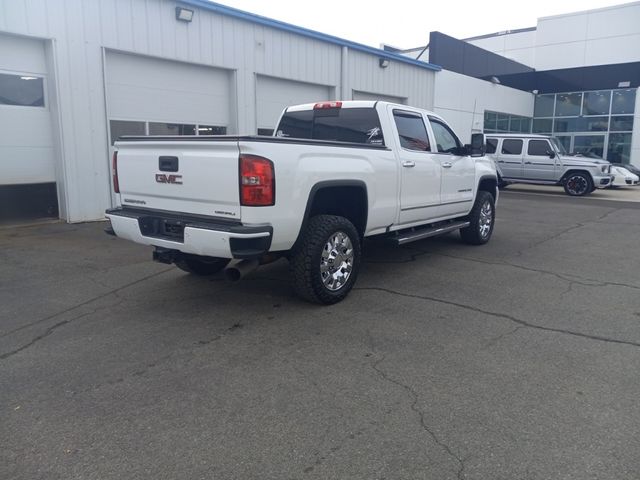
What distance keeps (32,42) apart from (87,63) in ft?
3.13

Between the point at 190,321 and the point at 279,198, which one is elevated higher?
the point at 279,198

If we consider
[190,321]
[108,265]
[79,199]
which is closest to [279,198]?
[190,321]

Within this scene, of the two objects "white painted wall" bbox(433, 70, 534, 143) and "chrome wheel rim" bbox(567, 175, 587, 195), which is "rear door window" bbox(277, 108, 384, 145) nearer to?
"chrome wheel rim" bbox(567, 175, 587, 195)

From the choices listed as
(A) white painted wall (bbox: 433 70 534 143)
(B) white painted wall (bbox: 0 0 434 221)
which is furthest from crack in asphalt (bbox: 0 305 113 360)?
(A) white painted wall (bbox: 433 70 534 143)

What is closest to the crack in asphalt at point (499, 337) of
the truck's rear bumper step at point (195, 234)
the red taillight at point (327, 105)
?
the truck's rear bumper step at point (195, 234)

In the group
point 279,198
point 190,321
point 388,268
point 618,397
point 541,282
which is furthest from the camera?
point 388,268

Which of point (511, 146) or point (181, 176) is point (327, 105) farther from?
point (511, 146)

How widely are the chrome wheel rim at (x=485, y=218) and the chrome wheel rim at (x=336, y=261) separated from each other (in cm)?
382

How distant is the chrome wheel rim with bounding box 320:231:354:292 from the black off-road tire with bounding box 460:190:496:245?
141 inches

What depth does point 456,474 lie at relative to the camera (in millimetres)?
2682

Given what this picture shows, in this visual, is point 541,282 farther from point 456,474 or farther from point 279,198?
point 456,474

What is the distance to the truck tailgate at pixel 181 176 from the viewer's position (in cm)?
446

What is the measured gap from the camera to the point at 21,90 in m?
9.71

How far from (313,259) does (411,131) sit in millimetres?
Answer: 2607
